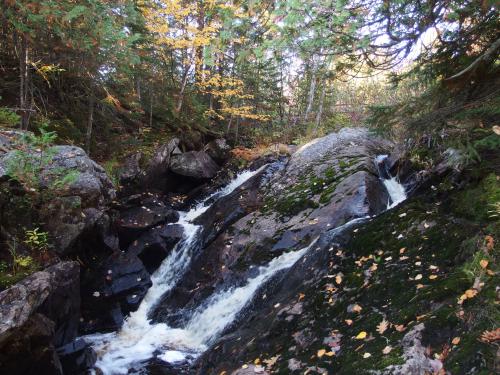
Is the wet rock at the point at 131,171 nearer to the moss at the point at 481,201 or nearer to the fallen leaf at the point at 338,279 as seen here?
the fallen leaf at the point at 338,279

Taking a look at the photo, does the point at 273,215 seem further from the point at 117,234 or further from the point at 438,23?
the point at 438,23

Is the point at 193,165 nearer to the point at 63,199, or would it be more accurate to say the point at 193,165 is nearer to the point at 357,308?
the point at 63,199

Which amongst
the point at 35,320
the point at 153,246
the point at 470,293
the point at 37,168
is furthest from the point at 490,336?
the point at 153,246

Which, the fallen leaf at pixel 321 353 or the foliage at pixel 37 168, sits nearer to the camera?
the fallen leaf at pixel 321 353

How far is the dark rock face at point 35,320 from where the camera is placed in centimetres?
506

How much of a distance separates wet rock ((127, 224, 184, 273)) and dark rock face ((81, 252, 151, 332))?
1.98 feet

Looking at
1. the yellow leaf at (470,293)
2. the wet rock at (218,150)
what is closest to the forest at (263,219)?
the yellow leaf at (470,293)

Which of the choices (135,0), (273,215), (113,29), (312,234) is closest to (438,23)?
(312,234)

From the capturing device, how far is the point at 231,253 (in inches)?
333

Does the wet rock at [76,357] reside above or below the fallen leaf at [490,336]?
below

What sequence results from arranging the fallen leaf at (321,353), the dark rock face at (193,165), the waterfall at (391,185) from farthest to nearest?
the dark rock face at (193,165) < the waterfall at (391,185) < the fallen leaf at (321,353)

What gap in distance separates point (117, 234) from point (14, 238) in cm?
354

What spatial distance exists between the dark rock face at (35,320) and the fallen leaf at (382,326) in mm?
4726

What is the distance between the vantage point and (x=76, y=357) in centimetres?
648
